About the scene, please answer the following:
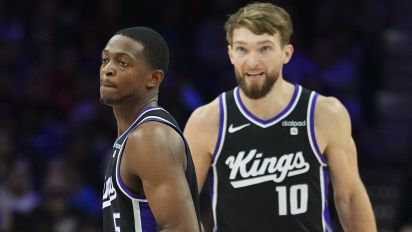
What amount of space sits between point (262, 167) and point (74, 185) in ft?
14.9

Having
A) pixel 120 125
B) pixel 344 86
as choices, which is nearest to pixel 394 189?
pixel 344 86

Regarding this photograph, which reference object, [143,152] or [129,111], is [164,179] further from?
[129,111]

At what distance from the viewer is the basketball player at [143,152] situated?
3258 mm

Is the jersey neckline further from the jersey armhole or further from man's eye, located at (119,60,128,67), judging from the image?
man's eye, located at (119,60,128,67)

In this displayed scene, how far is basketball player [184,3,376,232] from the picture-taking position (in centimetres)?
472

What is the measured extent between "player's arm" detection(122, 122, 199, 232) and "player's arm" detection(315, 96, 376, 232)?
62.3 inches

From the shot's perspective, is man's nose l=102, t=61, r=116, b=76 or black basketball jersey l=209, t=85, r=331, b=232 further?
black basketball jersey l=209, t=85, r=331, b=232

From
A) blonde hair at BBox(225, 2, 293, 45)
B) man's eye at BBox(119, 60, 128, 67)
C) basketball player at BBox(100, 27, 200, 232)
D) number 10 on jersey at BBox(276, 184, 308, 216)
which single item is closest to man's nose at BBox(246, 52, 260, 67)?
blonde hair at BBox(225, 2, 293, 45)

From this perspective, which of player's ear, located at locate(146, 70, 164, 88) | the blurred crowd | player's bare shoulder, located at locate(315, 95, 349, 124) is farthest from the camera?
the blurred crowd

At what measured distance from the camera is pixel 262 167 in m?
4.79

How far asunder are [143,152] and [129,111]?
0.32 meters

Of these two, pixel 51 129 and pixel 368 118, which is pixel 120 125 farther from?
pixel 368 118

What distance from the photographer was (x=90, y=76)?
1006 centimetres

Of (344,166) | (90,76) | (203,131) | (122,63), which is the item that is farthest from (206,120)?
(90,76)
